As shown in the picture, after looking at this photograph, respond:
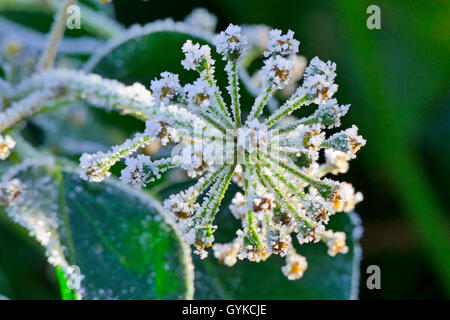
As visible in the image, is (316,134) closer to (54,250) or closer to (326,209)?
(326,209)

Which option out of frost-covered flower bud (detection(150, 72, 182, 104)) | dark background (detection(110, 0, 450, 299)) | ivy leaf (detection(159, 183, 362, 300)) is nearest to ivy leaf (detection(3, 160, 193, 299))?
ivy leaf (detection(159, 183, 362, 300))

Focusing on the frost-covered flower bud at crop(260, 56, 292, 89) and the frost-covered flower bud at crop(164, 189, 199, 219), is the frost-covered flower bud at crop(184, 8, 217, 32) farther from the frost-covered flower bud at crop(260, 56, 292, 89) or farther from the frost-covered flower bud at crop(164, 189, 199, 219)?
the frost-covered flower bud at crop(164, 189, 199, 219)

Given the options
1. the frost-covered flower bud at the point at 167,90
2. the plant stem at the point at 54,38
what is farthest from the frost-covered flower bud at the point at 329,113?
the plant stem at the point at 54,38

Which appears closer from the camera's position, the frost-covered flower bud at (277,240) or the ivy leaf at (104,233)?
the frost-covered flower bud at (277,240)

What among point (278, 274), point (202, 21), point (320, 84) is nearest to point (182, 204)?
point (320, 84)

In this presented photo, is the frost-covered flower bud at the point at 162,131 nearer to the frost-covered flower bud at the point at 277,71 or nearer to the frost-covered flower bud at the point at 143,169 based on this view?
the frost-covered flower bud at the point at 143,169

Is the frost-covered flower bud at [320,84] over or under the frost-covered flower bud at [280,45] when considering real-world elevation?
under
